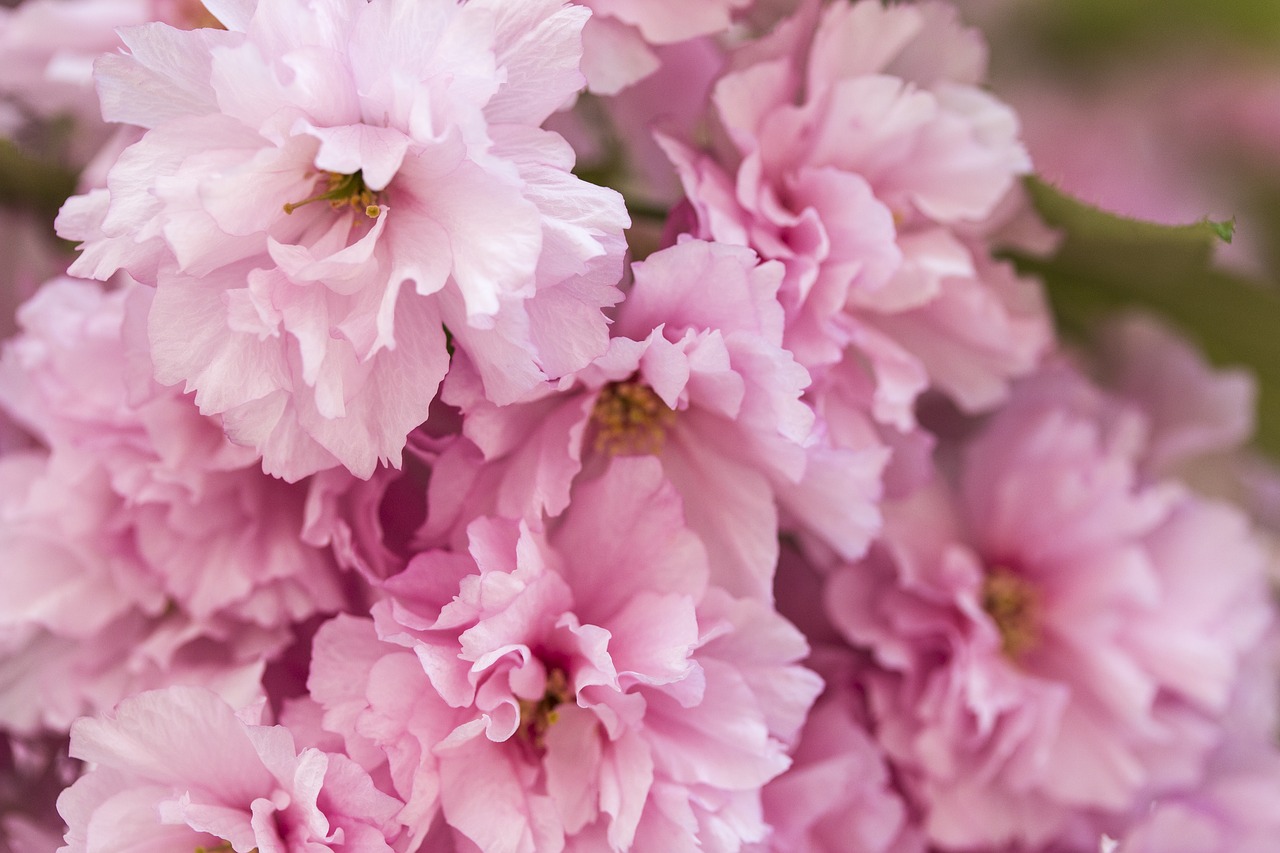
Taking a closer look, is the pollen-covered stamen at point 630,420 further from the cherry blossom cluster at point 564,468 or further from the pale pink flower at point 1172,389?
the pale pink flower at point 1172,389

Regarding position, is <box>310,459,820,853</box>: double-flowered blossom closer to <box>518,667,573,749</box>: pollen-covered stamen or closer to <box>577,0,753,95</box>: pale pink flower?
<box>518,667,573,749</box>: pollen-covered stamen

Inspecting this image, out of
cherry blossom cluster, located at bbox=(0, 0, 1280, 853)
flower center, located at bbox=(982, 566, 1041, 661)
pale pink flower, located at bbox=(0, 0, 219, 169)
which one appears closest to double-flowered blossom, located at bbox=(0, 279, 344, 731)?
Answer: cherry blossom cluster, located at bbox=(0, 0, 1280, 853)

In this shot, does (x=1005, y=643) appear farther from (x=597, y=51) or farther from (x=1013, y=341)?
(x=597, y=51)

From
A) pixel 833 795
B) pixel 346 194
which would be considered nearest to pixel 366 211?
pixel 346 194

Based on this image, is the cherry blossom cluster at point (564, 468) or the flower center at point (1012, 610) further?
the flower center at point (1012, 610)

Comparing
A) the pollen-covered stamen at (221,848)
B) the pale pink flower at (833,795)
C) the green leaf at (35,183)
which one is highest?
the green leaf at (35,183)

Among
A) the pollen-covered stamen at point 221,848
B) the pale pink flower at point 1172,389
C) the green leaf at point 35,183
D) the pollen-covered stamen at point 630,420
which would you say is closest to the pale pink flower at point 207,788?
the pollen-covered stamen at point 221,848

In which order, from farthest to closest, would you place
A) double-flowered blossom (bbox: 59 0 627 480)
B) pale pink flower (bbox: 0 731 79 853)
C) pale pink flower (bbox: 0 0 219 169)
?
pale pink flower (bbox: 0 0 219 169) → pale pink flower (bbox: 0 731 79 853) → double-flowered blossom (bbox: 59 0 627 480)

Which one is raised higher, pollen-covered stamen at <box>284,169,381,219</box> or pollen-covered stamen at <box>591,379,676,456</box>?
pollen-covered stamen at <box>284,169,381,219</box>

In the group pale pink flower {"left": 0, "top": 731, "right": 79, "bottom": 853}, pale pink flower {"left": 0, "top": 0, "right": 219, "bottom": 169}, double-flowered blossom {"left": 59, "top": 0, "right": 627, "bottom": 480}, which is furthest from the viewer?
pale pink flower {"left": 0, "top": 0, "right": 219, "bottom": 169}
